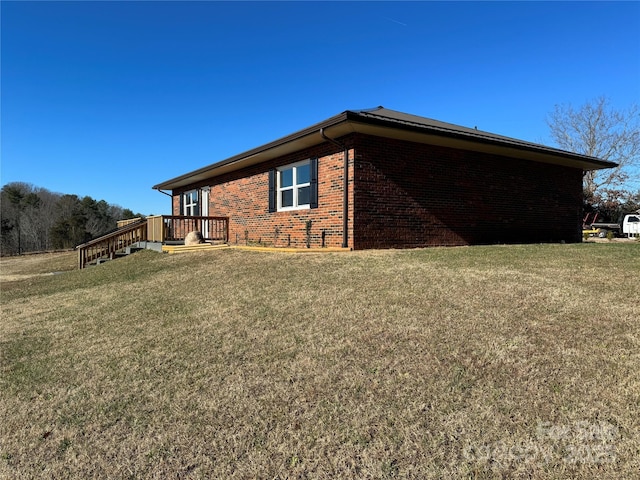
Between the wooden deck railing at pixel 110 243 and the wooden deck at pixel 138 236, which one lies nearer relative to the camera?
the wooden deck railing at pixel 110 243

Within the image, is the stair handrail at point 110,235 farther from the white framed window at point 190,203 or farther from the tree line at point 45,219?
the tree line at point 45,219

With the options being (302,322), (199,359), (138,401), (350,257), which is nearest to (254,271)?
(350,257)

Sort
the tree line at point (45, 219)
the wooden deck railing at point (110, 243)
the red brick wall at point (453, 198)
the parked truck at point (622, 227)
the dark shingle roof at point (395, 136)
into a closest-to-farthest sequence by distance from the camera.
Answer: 1. the dark shingle roof at point (395, 136)
2. the red brick wall at point (453, 198)
3. the wooden deck railing at point (110, 243)
4. the parked truck at point (622, 227)
5. the tree line at point (45, 219)

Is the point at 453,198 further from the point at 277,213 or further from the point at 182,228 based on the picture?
the point at 182,228

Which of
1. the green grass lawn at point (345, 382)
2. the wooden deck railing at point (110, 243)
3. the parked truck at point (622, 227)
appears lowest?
the green grass lawn at point (345, 382)

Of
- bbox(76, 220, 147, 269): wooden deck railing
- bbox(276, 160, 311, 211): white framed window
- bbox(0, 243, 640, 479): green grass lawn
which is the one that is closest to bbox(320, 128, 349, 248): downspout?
bbox(276, 160, 311, 211): white framed window

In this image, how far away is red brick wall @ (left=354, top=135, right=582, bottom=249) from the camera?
9.66m

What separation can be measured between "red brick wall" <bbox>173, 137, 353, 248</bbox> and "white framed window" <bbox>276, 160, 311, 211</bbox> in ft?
0.73

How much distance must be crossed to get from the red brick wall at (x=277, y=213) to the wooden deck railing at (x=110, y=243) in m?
2.92

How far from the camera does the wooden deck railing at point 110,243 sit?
1355cm

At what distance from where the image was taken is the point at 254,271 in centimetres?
775

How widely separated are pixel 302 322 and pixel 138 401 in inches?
76.2

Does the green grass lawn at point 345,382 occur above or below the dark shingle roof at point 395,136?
below

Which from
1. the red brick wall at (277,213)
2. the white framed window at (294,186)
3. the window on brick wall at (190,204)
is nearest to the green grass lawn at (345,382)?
the red brick wall at (277,213)
